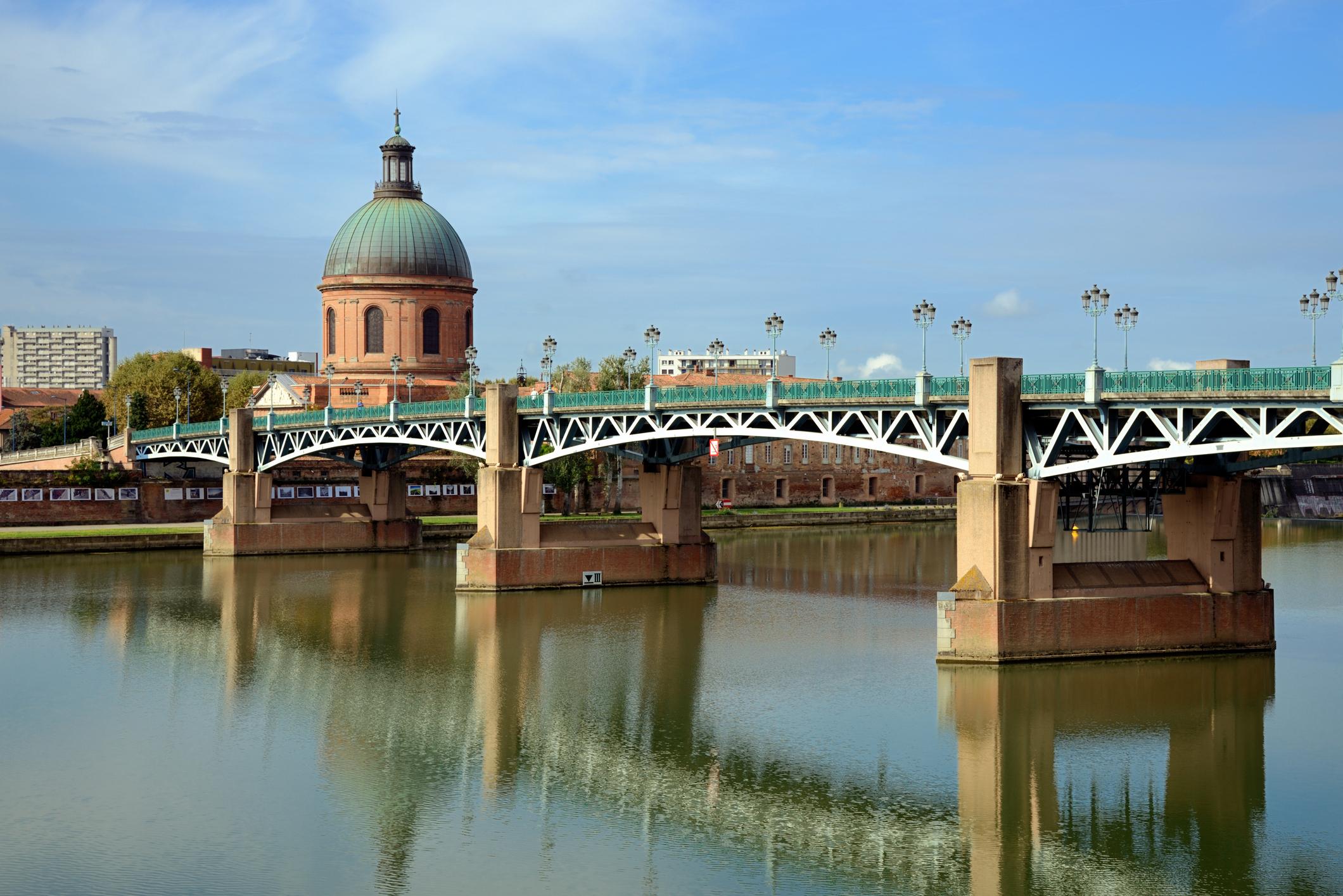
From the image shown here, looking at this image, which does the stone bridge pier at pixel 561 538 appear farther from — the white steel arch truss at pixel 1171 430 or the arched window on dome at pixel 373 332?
the arched window on dome at pixel 373 332

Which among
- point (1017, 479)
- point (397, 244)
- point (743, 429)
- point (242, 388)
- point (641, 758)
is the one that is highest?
point (397, 244)

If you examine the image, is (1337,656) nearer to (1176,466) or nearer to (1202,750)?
(1176,466)

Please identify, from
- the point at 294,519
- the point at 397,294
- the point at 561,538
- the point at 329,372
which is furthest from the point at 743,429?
the point at 329,372

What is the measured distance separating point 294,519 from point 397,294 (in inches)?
920

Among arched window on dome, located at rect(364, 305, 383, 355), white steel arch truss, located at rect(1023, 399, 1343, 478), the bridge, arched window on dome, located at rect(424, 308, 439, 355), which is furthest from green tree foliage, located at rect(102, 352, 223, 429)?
white steel arch truss, located at rect(1023, 399, 1343, 478)

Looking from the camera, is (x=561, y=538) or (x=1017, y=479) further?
(x=561, y=538)

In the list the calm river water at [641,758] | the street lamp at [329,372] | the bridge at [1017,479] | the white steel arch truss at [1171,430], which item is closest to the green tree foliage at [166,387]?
the street lamp at [329,372]

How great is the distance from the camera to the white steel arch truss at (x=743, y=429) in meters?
45.5

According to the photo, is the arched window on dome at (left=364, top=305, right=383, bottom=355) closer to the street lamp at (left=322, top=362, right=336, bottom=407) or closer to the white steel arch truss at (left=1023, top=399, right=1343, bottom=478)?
the street lamp at (left=322, top=362, right=336, bottom=407)

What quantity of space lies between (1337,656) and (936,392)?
12.9 m

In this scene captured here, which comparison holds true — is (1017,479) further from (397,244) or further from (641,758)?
(397,244)

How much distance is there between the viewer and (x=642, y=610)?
5359 centimetres

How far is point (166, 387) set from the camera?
118 meters

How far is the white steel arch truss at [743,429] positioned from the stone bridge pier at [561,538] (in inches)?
45.3
